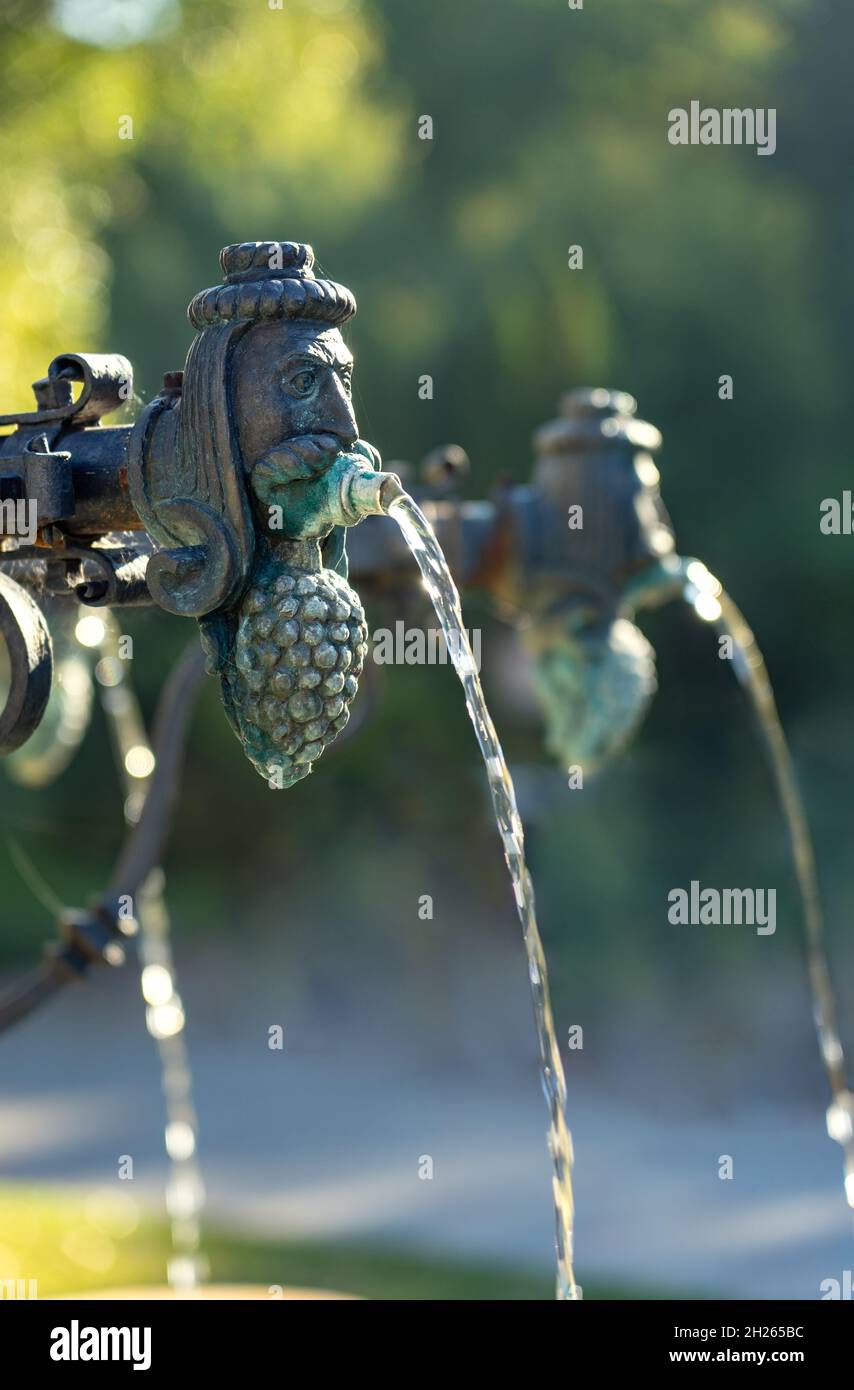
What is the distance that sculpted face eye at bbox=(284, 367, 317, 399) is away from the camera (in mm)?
1505

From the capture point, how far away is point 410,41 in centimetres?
761

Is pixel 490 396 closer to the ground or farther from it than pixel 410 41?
closer to the ground

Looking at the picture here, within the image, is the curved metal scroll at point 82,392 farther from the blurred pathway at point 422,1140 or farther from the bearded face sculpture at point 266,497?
the blurred pathway at point 422,1140

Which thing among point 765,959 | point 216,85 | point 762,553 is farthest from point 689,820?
point 216,85

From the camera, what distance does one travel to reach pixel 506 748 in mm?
7379

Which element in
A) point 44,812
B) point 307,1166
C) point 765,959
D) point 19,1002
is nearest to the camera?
point 19,1002

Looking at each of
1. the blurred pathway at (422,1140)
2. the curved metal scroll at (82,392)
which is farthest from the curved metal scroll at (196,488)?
the blurred pathway at (422,1140)

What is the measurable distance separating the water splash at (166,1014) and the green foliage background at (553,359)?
0.35m

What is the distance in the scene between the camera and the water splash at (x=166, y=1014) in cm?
455

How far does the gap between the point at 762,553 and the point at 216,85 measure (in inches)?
162

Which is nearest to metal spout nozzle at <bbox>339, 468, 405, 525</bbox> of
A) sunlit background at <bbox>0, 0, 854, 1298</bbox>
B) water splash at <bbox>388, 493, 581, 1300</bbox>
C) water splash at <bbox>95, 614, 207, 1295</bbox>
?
water splash at <bbox>388, 493, 581, 1300</bbox>

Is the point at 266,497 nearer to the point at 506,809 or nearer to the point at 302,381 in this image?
the point at 302,381

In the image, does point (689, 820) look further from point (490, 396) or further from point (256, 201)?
point (256, 201)

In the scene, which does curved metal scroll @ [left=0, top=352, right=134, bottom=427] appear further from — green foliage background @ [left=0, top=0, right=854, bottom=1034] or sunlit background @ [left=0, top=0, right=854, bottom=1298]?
green foliage background @ [left=0, top=0, right=854, bottom=1034]
